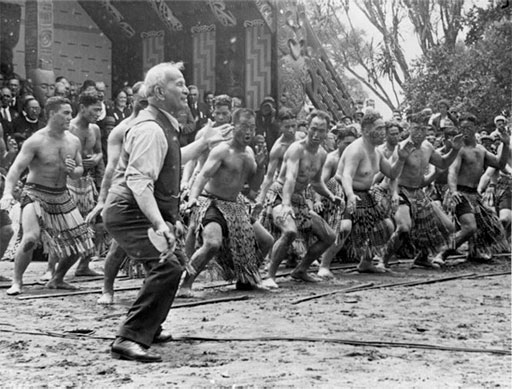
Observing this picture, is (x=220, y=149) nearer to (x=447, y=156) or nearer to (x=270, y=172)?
(x=270, y=172)

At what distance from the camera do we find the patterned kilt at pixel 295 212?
804 centimetres

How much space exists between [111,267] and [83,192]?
2451 millimetres

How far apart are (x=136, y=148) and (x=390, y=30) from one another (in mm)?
13881

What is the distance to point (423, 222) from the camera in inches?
363

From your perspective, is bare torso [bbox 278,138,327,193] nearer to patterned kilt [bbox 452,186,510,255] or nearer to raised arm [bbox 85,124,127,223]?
raised arm [bbox 85,124,127,223]

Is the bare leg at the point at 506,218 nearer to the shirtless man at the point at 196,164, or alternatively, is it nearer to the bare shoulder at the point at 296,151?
the bare shoulder at the point at 296,151

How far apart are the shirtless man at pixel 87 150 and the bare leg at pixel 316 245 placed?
72.3 inches

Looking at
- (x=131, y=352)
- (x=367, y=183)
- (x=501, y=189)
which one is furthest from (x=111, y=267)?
(x=501, y=189)

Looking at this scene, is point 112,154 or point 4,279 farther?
point 4,279

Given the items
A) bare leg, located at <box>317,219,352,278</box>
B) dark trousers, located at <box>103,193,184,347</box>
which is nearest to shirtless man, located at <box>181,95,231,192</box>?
bare leg, located at <box>317,219,352,278</box>

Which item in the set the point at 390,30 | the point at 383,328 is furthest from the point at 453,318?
the point at 390,30

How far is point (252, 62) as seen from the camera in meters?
14.1

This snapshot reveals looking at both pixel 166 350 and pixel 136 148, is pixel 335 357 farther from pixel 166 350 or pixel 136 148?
pixel 136 148

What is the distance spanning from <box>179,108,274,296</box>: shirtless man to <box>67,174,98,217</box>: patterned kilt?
72.5 inches
